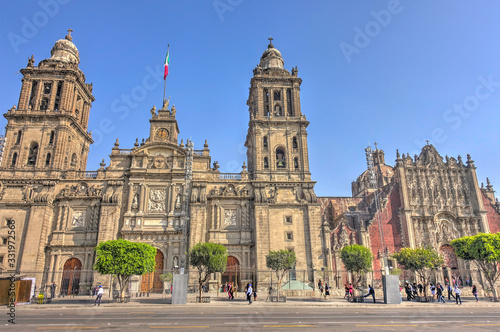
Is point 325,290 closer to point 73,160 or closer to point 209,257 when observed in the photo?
point 209,257

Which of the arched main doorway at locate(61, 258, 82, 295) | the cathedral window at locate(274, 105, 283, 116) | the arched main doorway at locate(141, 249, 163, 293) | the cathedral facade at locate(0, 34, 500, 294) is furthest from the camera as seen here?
the cathedral window at locate(274, 105, 283, 116)

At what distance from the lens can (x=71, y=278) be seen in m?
36.8

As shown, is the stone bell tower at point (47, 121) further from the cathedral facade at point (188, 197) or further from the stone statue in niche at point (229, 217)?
the stone statue in niche at point (229, 217)

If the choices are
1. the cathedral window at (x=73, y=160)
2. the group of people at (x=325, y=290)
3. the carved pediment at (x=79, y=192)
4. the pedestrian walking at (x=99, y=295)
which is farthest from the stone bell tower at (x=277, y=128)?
the cathedral window at (x=73, y=160)

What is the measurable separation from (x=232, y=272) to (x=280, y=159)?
15286 millimetres

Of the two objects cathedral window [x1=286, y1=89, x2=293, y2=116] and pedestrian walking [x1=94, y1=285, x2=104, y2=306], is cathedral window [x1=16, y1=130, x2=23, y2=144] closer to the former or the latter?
pedestrian walking [x1=94, y1=285, x2=104, y2=306]

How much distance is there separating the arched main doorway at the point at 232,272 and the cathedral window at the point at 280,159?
→ 12.9 metres

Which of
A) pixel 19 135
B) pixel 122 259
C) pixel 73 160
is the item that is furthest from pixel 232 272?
pixel 19 135

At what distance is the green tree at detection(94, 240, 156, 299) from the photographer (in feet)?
91.7

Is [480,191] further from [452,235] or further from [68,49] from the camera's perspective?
[68,49]

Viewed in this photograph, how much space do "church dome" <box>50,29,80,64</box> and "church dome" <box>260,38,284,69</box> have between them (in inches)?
1073

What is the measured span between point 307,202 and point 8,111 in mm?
39169

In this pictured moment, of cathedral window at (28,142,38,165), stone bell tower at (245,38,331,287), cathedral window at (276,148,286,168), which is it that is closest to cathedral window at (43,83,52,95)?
cathedral window at (28,142,38,165)

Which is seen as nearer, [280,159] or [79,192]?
[79,192]
